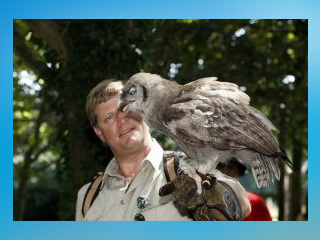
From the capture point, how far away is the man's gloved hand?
2334mm

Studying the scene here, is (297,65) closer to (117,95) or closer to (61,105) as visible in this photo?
(61,105)

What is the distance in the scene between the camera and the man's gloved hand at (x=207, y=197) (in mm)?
2334

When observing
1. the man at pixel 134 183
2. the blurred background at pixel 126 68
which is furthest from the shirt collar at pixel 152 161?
the blurred background at pixel 126 68

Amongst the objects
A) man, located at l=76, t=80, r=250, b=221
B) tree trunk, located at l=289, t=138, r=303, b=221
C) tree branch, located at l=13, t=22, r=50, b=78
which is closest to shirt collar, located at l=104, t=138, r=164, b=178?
man, located at l=76, t=80, r=250, b=221

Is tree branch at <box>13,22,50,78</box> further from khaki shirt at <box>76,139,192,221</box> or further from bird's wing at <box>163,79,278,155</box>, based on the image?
bird's wing at <box>163,79,278,155</box>

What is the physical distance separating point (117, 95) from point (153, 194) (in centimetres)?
57

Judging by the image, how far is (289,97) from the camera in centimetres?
516

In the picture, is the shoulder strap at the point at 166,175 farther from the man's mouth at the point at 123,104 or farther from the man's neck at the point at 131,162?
the man's mouth at the point at 123,104

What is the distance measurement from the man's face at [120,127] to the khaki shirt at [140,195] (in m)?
0.12

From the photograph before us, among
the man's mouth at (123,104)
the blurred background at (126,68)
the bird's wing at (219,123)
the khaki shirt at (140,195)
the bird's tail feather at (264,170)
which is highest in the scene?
the blurred background at (126,68)

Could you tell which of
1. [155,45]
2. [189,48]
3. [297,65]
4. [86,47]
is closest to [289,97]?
[297,65]

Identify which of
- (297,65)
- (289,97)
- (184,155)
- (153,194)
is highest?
(297,65)

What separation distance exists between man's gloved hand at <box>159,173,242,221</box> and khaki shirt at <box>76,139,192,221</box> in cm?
10

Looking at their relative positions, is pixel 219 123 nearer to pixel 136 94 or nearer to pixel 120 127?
pixel 136 94
